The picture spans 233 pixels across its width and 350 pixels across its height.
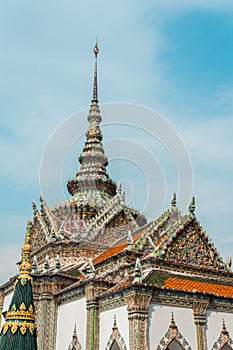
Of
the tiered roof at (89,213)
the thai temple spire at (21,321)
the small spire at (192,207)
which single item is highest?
the tiered roof at (89,213)

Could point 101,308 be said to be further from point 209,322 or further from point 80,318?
point 209,322

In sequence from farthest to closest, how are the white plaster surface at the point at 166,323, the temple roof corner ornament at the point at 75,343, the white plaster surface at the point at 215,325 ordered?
the temple roof corner ornament at the point at 75,343, the white plaster surface at the point at 215,325, the white plaster surface at the point at 166,323

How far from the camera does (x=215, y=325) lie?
597 inches

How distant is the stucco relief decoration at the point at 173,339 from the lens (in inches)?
550

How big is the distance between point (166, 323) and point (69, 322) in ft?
15.1

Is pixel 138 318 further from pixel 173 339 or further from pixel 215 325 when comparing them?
pixel 215 325

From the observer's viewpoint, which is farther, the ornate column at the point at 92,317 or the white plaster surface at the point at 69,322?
the white plaster surface at the point at 69,322

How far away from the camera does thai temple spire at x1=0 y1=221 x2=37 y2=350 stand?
Answer: 7.67 m

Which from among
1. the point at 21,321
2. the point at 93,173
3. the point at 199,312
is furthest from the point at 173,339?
the point at 93,173

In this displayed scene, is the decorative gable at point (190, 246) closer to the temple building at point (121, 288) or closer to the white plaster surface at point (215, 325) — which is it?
the temple building at point (121, 288)

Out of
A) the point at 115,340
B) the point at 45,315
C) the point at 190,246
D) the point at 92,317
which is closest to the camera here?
the point at 115,340

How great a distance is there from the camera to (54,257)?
22.6 meters

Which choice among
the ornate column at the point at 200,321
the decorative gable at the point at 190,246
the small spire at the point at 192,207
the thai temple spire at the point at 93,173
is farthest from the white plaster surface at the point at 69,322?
the thai temple spire at the point at 93,173

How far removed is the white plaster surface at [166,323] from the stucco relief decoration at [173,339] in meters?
0.10
